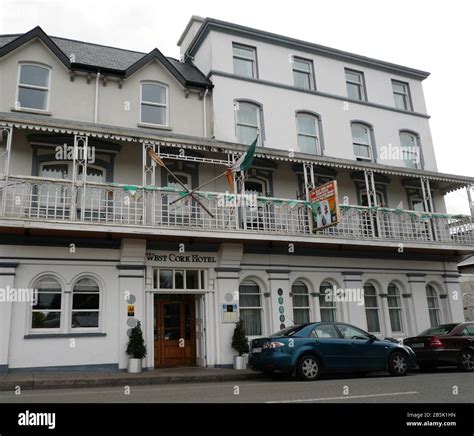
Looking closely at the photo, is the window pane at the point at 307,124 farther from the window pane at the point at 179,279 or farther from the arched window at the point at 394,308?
the window pane at the point at 179,279

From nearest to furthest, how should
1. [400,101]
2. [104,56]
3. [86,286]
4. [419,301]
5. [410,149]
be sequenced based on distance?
[86,286] < [104,56] < [419,301] < [410,149] < [400,101]

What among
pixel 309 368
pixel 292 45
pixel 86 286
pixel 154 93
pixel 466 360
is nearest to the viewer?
pixel 309 368

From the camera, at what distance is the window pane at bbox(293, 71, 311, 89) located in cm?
1996

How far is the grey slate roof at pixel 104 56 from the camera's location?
1686 cm

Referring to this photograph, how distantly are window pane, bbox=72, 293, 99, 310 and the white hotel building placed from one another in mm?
39

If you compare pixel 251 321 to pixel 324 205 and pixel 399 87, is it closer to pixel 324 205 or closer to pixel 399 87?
pixel 324 205

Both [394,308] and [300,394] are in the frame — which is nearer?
[300,394]

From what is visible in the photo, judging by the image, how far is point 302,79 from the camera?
20141mm

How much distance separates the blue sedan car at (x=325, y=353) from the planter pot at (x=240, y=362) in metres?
2.26

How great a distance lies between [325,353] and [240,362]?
3.54 meters

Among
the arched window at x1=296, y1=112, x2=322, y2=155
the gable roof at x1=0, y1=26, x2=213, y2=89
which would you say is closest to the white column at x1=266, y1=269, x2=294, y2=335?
the arched window at x1=296, y1=112, x2=322, y2=155

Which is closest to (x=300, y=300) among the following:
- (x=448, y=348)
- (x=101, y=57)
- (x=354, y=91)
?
(x=448, y=348)

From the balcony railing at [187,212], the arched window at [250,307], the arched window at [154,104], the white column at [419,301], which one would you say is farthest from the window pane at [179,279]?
the white column at [419,301]
